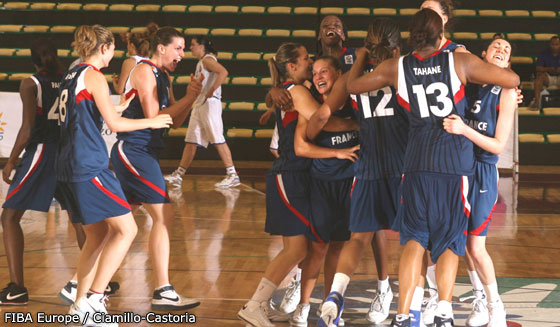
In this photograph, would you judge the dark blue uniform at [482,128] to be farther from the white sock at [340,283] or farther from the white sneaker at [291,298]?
the white sneaker at [291,298]

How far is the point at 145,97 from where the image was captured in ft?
14.9

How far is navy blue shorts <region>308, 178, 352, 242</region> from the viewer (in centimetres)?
421

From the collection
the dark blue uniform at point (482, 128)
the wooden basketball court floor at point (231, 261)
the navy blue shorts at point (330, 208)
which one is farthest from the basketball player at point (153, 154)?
the dark blue uniform at point (482, 128)

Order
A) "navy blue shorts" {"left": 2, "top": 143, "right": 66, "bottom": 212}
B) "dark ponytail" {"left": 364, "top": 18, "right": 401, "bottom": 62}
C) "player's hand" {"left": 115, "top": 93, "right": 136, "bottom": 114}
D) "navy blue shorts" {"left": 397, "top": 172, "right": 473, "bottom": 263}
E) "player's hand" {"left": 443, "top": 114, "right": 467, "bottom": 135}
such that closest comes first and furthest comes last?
"player's hand" {"left": 443, "top": 114, "right": 467, "bottom": 135}
"navy blue shorts" {"left": 397, "top": 172, "right": 473, "bottom": 263}
"dark ponytail" {"left": 364, "top": 18, "right": 401, "bottom": 62}
"player's hand" {"left": 115, "top": 93, "right": 136, "bottom": 114}
"navy blue shorts" {"left": 2, "top": 143, "right": 66, "bottom": 212}

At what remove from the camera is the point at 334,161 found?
4234 mm

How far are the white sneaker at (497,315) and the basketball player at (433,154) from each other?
1.50 feet

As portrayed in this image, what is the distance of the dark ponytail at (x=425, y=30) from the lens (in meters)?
3.67

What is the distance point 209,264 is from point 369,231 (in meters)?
1.98

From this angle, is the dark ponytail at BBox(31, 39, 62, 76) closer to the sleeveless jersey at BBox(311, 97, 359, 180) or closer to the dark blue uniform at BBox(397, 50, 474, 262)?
the sleeveless jersey at BBox(311, 97, 359, 180)

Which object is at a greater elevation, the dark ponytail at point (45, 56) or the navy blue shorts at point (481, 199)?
the dark ponytail at point (45, 56)

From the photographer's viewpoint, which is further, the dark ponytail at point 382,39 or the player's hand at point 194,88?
the player's hand at point 194,88

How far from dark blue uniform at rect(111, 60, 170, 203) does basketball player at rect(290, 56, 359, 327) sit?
0.96 metres

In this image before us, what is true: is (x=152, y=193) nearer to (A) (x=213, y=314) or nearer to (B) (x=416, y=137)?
(A) (x=213, y=314)


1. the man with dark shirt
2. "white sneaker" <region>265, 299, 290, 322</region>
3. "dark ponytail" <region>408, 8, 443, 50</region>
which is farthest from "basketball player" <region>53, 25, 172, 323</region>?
the man with dark shirt
